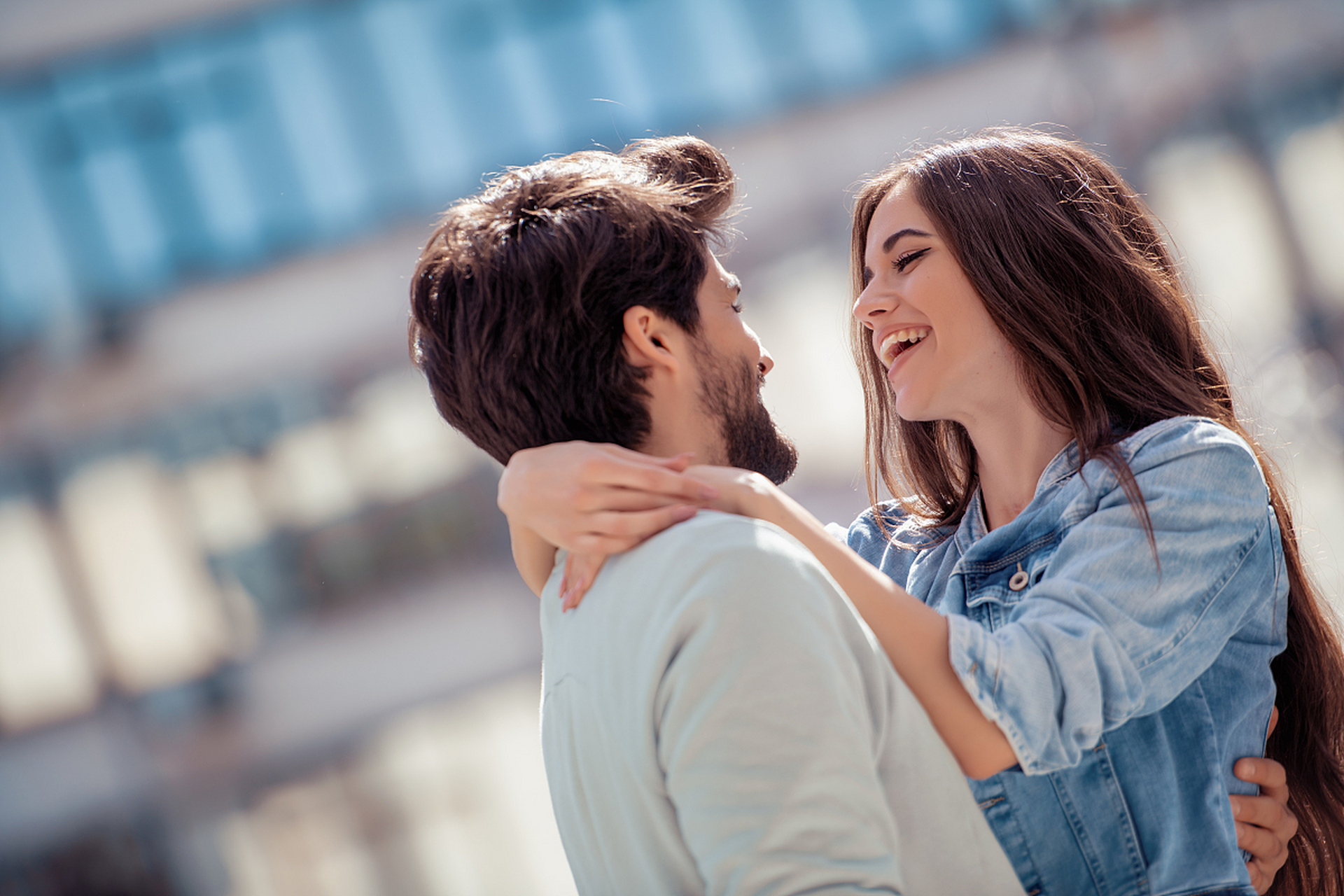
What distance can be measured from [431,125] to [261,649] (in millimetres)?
4090

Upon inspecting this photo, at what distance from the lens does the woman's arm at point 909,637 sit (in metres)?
1.15

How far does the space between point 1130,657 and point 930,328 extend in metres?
0.69

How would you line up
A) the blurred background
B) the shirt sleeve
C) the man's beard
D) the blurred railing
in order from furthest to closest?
the blurred railing → the blurred background → the man's beard → the shirt sleeve

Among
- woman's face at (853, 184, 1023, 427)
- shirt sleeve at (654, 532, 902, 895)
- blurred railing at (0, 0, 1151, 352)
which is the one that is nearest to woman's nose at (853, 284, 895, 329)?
woman's face at (853, 184, 1023, 427)

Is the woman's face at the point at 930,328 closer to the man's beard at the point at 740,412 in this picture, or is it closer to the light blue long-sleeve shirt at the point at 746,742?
the man's beard at the point at 740,412

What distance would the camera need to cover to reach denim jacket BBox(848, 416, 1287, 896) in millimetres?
1168

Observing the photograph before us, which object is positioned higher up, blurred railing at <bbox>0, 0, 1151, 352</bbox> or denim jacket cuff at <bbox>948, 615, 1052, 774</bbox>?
blurred railing at <bbox>0, 0, 1151, 352</bbox>

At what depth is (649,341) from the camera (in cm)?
129

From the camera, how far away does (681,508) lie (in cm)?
109

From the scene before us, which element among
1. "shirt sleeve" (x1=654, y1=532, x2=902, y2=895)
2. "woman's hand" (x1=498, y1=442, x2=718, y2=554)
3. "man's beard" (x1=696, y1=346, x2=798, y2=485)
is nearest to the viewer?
"shirt sleeve" (x1=654, y1=532, x2=902, y2=895)

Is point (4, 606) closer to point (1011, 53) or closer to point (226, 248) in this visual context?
point (226, 248)

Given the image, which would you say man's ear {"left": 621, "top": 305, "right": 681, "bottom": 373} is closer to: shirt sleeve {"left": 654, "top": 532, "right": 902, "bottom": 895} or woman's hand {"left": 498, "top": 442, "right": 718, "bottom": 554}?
woman's hand {"left": 498, "top": 442, "right": 718, "bottom": 554}

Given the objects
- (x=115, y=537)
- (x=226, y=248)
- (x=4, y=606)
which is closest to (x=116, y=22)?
(x=226, y=248)

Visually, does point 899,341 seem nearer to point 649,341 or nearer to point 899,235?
point 899,235
